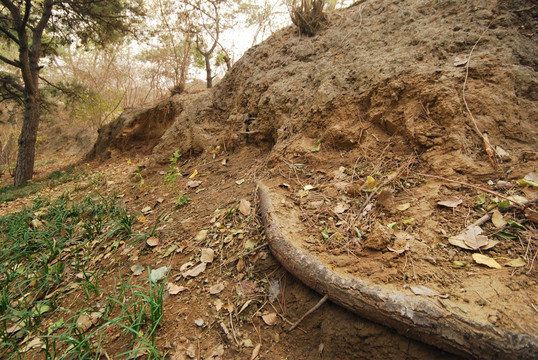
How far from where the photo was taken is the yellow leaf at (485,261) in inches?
46.2

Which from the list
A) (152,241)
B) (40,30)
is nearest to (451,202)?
(152,241)

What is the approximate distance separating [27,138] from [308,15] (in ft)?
26.4

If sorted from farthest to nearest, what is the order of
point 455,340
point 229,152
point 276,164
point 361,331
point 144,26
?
point 144,26 < point 229,152 < point 276,164 < point 361,331 < point 455,340

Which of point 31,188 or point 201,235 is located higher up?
point 31,188

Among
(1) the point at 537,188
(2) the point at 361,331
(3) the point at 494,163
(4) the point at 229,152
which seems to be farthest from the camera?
(4) the point at 229,152

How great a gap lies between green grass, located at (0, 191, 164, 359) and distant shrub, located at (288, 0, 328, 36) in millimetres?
3510

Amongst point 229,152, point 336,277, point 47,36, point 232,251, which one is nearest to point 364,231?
point 336,277

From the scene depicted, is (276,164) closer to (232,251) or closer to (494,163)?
(232,251)

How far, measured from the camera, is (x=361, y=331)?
1179 millimetres

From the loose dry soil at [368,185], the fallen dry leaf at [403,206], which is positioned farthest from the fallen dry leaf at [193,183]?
the fallen dry leaf at [403,206]

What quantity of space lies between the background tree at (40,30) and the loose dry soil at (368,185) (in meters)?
6.02

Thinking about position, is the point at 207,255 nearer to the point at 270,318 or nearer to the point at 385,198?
the point at 270,318

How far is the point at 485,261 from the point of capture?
1.20 m

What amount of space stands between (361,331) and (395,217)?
74 cm
